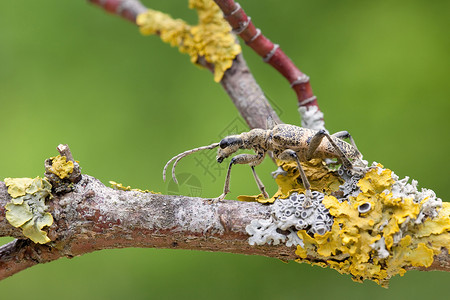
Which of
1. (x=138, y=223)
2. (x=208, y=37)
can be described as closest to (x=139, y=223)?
(x=138, y=223)

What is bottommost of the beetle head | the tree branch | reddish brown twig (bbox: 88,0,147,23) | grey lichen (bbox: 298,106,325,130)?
the beetle head

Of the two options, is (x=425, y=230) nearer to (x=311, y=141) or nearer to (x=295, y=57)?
(x=311, y=141)

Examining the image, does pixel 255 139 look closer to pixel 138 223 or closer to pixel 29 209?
pixel 138 223

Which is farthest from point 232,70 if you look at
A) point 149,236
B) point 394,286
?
point 394,286

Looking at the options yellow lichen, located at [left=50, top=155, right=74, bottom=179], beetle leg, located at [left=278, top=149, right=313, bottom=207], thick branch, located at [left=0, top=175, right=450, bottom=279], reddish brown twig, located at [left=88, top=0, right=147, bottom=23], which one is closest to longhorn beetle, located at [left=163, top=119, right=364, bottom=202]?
beetle leg, located at [left=278, top=149, right=313, bottom=207]

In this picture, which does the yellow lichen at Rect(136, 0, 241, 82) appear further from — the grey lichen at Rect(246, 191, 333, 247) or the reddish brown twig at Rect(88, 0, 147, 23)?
the grey lichen at Rect(246, 191, 333, 247)

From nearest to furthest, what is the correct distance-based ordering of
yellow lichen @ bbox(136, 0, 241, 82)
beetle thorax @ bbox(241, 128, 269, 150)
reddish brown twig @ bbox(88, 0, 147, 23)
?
beetle thorax @ bbox(241, 128, 269, 150)
yellow lichen @ bbox(136, 0, 241, 82)
reddish brown twig @ bbox(88, 0, 147, 23)

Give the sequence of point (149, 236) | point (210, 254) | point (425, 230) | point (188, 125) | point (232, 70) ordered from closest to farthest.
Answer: point (425, 230)
point (149, 236)
point (232, 70)
point (210, 254)
point (188, 125)
